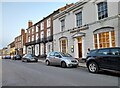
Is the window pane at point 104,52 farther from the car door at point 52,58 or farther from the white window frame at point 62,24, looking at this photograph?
the white window frame at point 62,24

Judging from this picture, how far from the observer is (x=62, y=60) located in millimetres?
16422

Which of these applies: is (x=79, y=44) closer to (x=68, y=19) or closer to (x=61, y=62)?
(x=68, y=19)

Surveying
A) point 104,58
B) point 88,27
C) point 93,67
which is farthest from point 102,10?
point 104,58

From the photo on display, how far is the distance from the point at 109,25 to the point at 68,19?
832 cm

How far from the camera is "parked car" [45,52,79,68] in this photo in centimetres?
1589

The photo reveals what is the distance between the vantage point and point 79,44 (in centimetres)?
2286

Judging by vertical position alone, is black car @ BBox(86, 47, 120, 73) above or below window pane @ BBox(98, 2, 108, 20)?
below

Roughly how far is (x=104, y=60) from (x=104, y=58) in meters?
0.13

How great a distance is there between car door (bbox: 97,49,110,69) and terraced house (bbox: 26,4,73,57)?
70.3 ft

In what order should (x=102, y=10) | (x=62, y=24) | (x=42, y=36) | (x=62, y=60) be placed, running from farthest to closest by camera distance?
(x=42, y=36)
(x=62, y=24)
(x=102, y=10)
(x=62, y=60)

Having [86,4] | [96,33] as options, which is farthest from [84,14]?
[96,33]

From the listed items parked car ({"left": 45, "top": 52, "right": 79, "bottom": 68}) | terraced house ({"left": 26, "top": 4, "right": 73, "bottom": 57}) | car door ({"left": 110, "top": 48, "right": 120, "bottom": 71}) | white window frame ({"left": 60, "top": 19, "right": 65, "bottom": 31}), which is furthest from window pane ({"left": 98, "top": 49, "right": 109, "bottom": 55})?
terraced house ({"left": 26, "top": 4, "right": 73, "bottom": 57})

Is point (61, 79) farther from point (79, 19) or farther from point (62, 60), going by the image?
point (79, 19)

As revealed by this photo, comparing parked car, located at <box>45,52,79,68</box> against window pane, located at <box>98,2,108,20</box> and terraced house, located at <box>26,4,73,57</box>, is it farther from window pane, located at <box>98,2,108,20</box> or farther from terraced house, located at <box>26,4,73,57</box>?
terraced house, located at <box>26,4,73,57</box>
